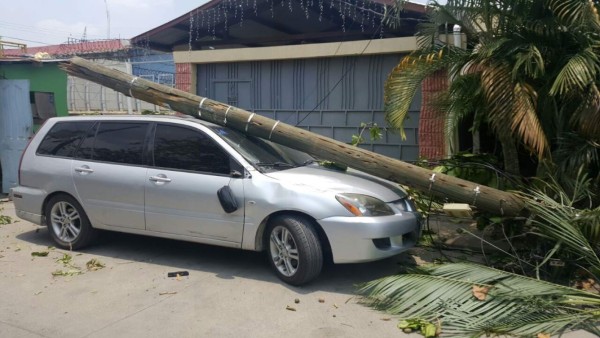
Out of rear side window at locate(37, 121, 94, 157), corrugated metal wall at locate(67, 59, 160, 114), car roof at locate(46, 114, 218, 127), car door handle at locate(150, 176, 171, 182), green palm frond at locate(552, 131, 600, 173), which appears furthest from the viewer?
corrugated metal wall at locate(67, 59, 160, 114)

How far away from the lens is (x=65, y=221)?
6.39 metres

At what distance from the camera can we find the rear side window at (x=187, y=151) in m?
5.48

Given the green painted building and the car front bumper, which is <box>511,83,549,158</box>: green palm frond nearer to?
the car front bumper

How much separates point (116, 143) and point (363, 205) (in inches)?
120

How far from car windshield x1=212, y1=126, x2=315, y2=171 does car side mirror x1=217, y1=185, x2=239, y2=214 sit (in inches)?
15.6

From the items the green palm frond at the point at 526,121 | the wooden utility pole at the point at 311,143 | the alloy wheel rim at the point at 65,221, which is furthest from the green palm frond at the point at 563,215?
the alloy wheel rim at the point at 65,221

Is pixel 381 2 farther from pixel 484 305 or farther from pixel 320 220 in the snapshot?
pixel 484 305

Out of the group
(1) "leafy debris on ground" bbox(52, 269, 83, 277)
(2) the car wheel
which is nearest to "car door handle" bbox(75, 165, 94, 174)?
(1) "leafy debris on ground" bbox(52, 269, 83, 277)

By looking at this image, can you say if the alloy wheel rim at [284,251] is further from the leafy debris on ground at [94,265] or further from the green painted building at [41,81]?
the green painted building at [41,81]

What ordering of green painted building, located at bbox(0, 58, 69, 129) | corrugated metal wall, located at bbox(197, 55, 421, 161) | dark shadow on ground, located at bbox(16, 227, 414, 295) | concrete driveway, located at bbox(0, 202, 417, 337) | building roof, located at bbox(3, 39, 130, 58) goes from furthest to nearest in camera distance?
1. building roof, located at bbox(3, 39, 130, 58)
2. green painted building, located at bbox(0, 58, 69, 129)
3. corrugated metal wall, located at bbox(197, 55, 421, 161)
4. dark shadow on ground, located at bbox(16, 227, 414, 295)
5. concrete driveway, located at bbox(0, 202, 417, 337)

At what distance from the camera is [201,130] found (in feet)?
18.6

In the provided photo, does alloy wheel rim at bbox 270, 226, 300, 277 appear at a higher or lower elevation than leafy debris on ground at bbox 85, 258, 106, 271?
higher

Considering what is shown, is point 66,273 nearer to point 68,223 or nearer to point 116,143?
point 68,223

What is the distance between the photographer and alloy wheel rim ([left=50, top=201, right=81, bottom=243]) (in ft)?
20.8
